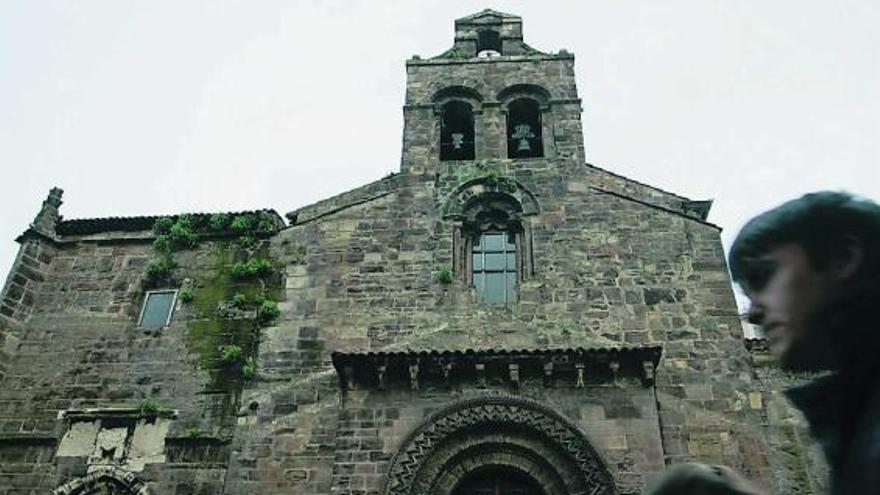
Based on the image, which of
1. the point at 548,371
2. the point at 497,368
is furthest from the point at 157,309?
the point at 548,371

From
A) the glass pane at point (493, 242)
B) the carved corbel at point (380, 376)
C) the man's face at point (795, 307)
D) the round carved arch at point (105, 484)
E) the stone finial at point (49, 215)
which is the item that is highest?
the stone finial at point (49, 215)

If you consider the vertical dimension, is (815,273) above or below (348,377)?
below

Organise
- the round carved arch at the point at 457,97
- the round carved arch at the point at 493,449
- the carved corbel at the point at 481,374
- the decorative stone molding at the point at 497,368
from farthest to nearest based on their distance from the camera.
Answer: the round carved arch at the point at 457,97
the carved corbel at the point at 481,374
the decorative stone molding at the point at 497,368
the round carved arch at the point at 493,449

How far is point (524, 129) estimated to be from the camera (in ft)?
58.3

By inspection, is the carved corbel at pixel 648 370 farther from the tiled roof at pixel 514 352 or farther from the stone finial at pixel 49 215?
the stone finial at pixel 49 215

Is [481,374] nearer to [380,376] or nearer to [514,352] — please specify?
[514,352]

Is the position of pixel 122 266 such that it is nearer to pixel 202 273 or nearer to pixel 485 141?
pixel 202 273

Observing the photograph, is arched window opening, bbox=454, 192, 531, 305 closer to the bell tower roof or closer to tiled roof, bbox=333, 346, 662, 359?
tiled roof, bbox=333, 346, 662, 359

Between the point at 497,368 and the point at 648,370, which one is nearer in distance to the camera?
the point at 648,370

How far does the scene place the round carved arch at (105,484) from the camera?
43.1 ft

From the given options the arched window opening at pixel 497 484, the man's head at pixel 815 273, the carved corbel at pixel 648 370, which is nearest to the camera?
the man's head at pixel 815 273

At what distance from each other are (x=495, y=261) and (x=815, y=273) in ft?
42.7

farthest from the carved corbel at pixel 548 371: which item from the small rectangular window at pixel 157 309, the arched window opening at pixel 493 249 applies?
the small rectangular window at pixel 157 309

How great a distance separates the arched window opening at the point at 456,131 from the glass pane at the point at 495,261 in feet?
8.76
